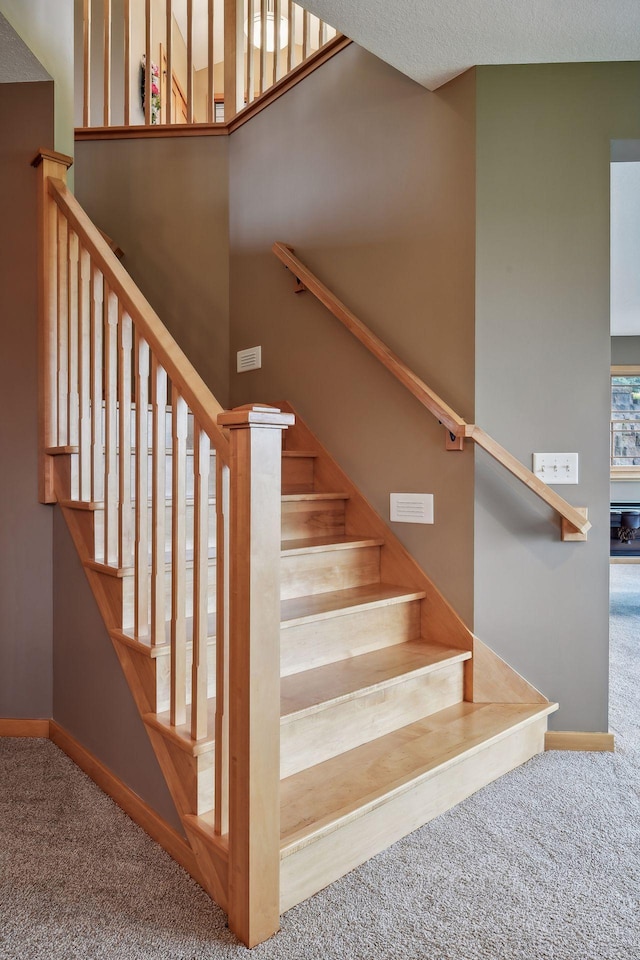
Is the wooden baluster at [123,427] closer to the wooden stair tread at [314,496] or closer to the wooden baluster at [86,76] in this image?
the wooden stair tread at [314,496]

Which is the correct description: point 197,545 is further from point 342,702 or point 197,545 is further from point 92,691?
point 92,691

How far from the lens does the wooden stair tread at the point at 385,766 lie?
1.54 meters

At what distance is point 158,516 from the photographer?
1673mm

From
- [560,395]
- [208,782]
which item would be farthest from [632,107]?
[208,782]

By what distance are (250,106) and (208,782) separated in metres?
3.16

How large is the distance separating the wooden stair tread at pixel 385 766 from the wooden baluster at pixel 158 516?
554mm

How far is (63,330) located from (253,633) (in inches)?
59.9

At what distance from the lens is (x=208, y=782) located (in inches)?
60.7

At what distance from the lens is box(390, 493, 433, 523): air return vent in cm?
248

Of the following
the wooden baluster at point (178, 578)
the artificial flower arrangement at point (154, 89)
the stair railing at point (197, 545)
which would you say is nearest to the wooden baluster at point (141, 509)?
the stair railing at point (197, 545)

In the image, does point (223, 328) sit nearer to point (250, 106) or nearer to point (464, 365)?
point (250, 106)

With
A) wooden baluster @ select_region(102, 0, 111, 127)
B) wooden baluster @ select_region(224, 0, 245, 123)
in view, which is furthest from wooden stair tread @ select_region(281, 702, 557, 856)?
wooden baluster @ select_region(102, 0, 111, 127)

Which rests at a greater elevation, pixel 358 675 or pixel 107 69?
pixel 107 69

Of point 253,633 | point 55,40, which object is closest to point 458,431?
point 253,633
